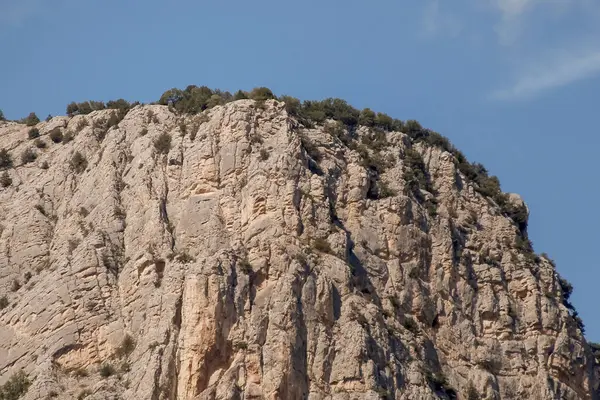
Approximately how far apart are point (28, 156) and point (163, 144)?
8206mm

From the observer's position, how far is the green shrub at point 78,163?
7112cm

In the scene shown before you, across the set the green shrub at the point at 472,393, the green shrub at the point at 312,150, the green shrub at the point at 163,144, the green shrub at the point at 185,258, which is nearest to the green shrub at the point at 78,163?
the green shrub at the point at 163,144

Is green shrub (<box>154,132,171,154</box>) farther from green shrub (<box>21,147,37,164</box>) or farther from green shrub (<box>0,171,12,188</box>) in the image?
green shrub (<box>21,147,37,164</box>)

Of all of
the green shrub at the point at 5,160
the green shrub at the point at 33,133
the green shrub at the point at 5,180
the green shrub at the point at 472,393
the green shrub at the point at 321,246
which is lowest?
the green shrub at the point at 472,393

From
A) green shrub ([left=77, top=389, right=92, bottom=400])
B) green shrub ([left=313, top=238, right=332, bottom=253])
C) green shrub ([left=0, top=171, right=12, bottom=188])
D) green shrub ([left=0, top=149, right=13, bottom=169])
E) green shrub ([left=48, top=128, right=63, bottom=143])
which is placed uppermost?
green shrub ([left=48, top=128, right=63, bottom=143])

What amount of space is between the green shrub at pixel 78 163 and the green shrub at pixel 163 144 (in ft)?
12.5

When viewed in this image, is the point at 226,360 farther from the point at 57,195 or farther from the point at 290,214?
the point at 57,195

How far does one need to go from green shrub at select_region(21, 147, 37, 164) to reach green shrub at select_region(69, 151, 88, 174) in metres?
3.17

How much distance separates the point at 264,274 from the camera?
59750 millimetres

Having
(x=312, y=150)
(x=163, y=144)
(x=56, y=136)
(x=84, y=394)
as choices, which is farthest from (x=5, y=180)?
(x=84, y=394)

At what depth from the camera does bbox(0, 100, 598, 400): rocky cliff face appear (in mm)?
57500

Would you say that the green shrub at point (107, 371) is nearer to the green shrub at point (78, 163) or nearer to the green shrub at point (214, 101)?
the green shrub at point (78, 163)

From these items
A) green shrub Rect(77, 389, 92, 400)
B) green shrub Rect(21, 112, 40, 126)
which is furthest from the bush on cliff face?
green shrub Rect(77, 389, 92, 400)

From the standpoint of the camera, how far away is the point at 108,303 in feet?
201
